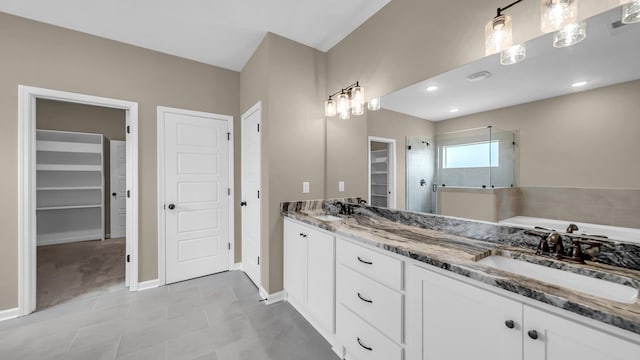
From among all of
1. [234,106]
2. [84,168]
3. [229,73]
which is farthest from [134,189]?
[84,168]

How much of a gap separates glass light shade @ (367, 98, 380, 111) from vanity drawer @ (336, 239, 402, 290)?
1.19 m

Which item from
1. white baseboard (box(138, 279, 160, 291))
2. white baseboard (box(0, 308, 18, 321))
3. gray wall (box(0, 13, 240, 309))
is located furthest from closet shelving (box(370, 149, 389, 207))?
white baseboard (box(0, 308, 18, 321))

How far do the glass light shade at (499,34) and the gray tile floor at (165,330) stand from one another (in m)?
2.19

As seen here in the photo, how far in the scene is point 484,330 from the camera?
917 millimetres

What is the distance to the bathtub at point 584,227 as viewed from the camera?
3.12ft

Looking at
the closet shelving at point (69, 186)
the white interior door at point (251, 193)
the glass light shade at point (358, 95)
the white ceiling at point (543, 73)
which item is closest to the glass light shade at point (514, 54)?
the white ceiling at point (543, 73)

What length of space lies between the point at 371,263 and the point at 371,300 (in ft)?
0.71

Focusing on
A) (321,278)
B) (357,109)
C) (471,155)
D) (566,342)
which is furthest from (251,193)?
(566,342)

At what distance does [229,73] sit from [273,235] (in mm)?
2320

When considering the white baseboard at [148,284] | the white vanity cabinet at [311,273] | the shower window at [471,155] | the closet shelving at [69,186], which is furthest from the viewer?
the closet shelving at [69,186]

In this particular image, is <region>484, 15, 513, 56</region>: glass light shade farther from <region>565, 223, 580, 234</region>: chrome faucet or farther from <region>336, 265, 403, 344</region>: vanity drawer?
<region>336, 265, 403, 344</region>: vanity drawer

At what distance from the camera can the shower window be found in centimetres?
134

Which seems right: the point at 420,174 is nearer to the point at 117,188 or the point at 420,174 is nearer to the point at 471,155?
the point at 471,155

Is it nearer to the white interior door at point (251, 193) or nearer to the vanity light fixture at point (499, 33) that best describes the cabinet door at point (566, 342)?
the vanity light fixture at point (499, 33)
